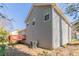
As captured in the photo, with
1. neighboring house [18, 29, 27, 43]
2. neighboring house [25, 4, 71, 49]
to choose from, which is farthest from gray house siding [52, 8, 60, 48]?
neighboring house [18, 29, 27, 43]

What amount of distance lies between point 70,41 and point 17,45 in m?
0.46

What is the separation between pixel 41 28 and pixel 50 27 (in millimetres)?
80

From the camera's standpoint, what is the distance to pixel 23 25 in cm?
179

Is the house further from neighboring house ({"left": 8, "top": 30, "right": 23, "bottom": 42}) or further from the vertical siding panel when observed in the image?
the vertical siding panel

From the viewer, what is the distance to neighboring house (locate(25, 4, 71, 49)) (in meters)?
1.77

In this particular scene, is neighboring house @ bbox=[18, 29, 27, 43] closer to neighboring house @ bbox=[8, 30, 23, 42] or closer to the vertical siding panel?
neighboring house @ bbox=[8, 30, 23, 42]

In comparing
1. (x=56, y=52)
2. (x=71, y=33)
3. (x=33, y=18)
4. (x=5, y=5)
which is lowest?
(x=56, y=52)

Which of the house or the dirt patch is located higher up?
the house

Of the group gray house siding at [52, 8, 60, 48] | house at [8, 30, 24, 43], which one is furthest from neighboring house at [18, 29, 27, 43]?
gray house siding at [52, 8, 60, 48]

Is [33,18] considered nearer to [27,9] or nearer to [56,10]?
[27,9]

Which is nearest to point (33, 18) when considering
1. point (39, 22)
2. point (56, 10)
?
point (39, 22)

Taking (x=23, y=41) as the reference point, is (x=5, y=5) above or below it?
above

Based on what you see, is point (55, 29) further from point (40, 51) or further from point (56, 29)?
point (40, 51)

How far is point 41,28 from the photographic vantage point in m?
1.78
